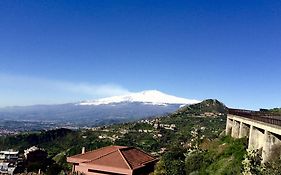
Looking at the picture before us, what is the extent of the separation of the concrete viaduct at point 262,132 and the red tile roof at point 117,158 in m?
10.3

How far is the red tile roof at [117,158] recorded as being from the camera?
39656 mm

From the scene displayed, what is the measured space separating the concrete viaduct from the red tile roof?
1035cm

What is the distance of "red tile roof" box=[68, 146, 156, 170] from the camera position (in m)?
39.7

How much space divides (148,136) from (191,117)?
3103cm

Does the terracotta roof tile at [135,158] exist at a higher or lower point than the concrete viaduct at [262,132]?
lower

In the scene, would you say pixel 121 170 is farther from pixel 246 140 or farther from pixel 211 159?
pixel 246 140

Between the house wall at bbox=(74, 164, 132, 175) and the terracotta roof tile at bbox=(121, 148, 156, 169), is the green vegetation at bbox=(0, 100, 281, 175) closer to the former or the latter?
the terracotta roof tile at bbox=(121, 148, 156, 169)

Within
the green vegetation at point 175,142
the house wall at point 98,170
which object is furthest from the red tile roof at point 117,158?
the green vegetation at point 175,142

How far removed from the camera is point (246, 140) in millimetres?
37875

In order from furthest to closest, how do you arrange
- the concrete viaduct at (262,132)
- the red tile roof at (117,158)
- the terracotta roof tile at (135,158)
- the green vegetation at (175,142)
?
the terracotta roof tile at (135,158), the red tile roof at (117,158), the green vegetation at (175,142), the concrete viaduct at (262,132)

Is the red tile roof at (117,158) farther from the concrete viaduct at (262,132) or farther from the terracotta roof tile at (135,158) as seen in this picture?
the concrete viaduct at (262,132)

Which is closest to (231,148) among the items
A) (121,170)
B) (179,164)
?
(179,164)

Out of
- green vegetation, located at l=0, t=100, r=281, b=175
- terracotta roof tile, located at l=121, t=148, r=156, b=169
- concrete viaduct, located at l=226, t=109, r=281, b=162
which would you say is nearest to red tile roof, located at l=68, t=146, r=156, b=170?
terracotta roof tile, located at l=121, t=148, r=156, b=169

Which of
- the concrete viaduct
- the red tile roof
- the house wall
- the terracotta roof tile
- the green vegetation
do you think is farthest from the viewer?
the terracotta roof tile
